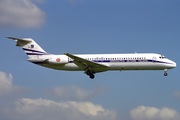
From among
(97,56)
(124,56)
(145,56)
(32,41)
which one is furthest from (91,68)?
(32,41)

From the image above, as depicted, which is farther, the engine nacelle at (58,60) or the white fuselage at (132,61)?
the engine nacelle at (58,60)

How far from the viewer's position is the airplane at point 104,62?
42.0 m

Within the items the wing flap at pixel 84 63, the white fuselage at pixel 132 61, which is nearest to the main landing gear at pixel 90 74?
the white fuselage at pixel 132 61

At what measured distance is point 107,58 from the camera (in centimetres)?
4272

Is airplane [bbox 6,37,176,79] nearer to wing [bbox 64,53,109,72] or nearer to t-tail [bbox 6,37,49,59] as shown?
wing [bbox 64,53,109,72]

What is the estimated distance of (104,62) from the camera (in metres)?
42.7

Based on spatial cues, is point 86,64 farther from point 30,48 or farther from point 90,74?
point 30,48

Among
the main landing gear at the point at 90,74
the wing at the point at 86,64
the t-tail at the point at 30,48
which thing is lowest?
the main landing gear at the point at 90,74

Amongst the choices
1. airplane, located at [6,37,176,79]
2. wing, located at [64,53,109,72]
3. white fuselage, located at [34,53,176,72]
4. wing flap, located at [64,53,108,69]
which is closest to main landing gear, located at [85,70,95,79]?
airplane, located at [6,37,176,79]

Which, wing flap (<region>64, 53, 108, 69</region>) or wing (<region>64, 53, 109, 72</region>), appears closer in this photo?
wing flap (<region>64, 53, 108, 69</region>)

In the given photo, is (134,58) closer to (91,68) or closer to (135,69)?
(135,69)

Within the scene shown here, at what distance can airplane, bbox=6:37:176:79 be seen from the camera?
42.0 m

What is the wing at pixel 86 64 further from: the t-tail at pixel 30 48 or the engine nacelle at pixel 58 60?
the t-tail at pixel 30 48

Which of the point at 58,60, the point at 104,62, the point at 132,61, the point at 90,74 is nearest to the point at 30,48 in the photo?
the point at 58,60
